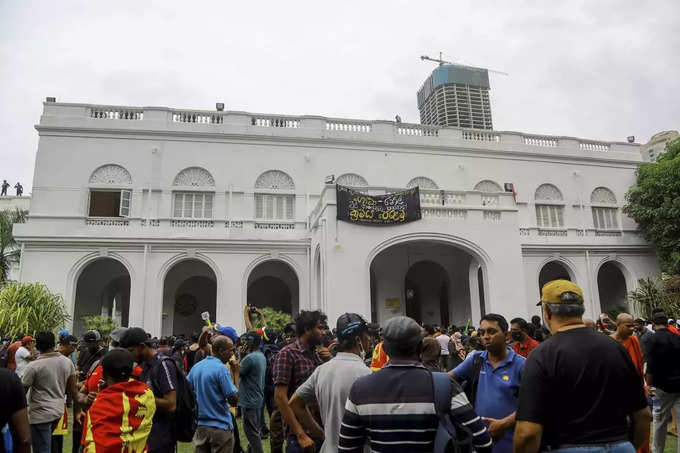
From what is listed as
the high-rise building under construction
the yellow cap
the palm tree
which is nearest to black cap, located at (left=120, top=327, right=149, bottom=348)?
the yellow cap

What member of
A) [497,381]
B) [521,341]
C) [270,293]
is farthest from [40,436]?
[270,293]

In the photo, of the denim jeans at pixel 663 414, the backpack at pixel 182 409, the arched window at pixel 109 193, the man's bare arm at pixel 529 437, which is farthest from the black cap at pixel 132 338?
the arched window at pixel 109 193

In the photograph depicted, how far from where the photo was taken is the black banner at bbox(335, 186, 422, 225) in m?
15.0

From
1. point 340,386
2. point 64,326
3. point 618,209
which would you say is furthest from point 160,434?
point 618,209

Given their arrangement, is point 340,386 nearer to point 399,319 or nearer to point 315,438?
point 399,319

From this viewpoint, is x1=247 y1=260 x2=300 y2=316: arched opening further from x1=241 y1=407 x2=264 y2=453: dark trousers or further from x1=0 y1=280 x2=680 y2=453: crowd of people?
x1=0 y1=280 x2=680 y2=453: crowd of people

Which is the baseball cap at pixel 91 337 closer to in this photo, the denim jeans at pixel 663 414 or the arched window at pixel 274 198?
the denim jeans at pixel 663 414

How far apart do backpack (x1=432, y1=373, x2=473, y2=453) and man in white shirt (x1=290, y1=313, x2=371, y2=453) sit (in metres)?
0.81

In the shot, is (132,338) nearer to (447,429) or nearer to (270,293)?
(447,429)

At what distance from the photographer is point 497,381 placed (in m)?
3.57

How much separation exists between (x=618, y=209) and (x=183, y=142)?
19648 mm

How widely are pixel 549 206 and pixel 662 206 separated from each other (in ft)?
14.1

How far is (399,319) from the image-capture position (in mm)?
2736

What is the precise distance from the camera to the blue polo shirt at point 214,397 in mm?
4613
